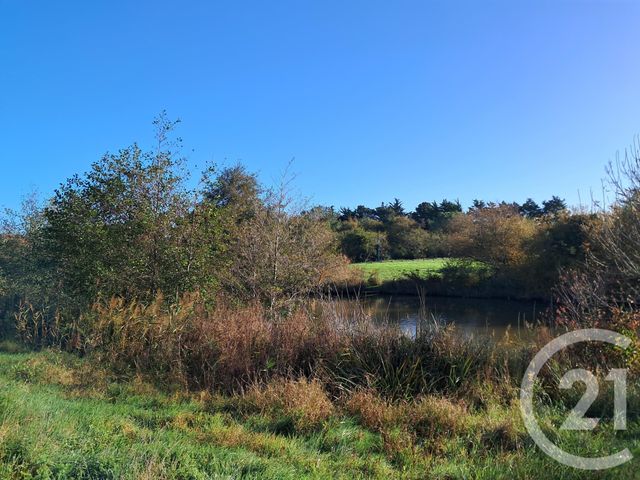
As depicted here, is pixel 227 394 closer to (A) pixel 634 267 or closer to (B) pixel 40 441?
(B) pixel 40 441

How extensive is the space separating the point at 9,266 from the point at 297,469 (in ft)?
50.6

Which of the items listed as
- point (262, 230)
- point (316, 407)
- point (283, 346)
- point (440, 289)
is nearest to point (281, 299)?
point (262, 230)

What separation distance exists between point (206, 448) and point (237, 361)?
3433 millimetres

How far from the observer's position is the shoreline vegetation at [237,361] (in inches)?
165

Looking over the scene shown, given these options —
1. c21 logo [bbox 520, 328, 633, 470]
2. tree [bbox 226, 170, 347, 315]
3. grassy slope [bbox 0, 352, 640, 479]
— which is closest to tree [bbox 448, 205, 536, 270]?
tree [bbox 226, 170, 347, 315]

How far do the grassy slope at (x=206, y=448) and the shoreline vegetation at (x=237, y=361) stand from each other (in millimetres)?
22

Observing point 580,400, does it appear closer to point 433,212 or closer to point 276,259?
point 276,259

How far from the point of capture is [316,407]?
570 cm

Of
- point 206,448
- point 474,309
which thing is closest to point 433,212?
point 474,309

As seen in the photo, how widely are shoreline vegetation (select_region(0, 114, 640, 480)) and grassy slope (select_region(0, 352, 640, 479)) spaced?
0.02 metres

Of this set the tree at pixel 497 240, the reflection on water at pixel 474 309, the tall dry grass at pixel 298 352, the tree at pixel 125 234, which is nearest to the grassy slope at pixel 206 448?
the tall dry grass at pixel 298 352

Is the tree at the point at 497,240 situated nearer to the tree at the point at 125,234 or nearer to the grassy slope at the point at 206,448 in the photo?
the tree at the point at 125,234

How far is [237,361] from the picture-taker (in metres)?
7.71

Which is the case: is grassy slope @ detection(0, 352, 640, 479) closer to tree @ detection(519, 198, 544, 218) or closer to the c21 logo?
the c21 logo
